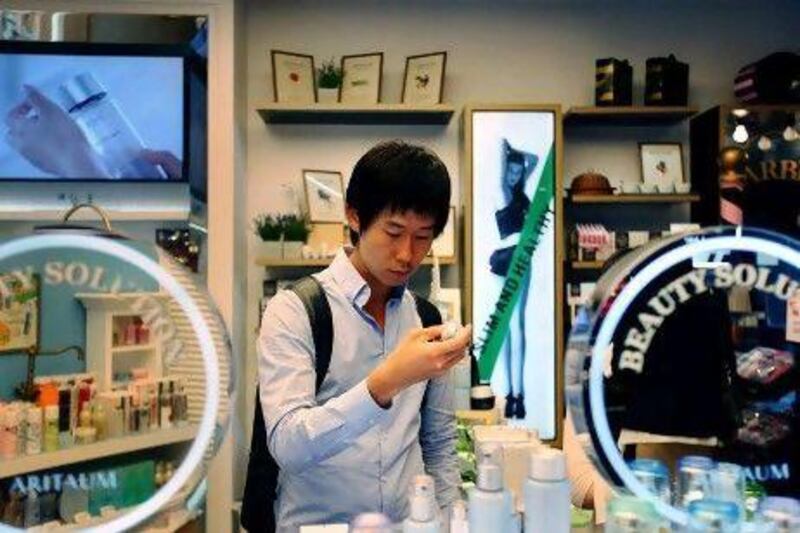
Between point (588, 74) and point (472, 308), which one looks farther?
point (588, 74)

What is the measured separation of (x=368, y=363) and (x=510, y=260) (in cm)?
273

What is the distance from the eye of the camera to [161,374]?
37.2 inches

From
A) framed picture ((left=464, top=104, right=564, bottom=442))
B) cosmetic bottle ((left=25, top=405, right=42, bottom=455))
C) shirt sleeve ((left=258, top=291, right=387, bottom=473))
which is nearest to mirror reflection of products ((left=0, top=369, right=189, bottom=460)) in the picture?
cosmetic bottle ((left=25, top=405, right=42, bottom=455))

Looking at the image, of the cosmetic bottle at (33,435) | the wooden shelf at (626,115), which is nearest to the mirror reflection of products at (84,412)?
the cosmetic bottle at (33,435)

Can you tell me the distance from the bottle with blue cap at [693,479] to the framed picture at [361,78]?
11.6 feet

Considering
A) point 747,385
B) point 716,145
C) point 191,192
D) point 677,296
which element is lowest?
point 747,385

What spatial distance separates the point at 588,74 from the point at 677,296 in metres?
3.96

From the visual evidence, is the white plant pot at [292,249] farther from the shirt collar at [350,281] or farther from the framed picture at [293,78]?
the shirt collar at [350,281]

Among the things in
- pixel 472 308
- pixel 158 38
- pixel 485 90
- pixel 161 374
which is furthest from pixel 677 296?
pixel 485 90

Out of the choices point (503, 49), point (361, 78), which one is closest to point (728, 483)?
point (361, 78)

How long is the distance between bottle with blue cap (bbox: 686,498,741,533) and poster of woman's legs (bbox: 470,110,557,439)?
3.21 meters

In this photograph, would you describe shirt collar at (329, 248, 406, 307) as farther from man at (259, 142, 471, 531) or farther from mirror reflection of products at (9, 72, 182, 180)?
mirror reflection of products at (9, 72, 182, 180)

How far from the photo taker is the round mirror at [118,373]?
0.92 m

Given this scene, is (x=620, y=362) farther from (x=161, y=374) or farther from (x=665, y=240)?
(x=161, y=374)
